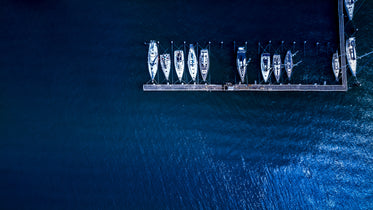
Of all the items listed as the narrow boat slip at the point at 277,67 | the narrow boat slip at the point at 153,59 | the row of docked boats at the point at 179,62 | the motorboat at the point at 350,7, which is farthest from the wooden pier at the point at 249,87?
the motorboat at the point at 350,7

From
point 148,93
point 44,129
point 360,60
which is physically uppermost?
point 360,60

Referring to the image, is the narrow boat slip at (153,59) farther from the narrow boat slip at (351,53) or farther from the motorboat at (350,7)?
the motorboat at (350,7)

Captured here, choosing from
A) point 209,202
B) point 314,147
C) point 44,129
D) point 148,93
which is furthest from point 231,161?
point 44,129

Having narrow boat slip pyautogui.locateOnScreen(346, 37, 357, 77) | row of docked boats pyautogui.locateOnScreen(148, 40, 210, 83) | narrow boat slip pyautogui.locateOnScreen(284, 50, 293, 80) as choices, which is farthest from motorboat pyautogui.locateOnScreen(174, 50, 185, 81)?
narrow boat slip pyautogui.locateOnScreen(346, 37, 357, 77)

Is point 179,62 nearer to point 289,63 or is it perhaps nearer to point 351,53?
point 289,63

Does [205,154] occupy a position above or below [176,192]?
above

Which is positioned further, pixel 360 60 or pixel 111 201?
pixel 360 60

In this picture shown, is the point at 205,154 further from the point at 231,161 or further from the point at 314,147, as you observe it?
the point at 314,147

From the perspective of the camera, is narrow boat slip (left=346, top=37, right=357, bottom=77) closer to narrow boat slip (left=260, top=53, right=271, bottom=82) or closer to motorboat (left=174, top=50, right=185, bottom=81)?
narrow boat slip (left=260, top=53, right=271, bottom=82)
